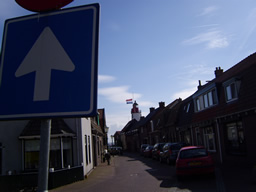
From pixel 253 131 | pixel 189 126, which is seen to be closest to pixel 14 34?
pixel 253 131

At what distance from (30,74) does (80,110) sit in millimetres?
507

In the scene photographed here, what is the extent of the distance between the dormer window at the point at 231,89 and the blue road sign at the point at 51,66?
16524mm

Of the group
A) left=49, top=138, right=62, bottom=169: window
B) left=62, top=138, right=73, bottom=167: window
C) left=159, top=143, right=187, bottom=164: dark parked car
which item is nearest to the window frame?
left=159, top=143, right=187, bottom=164: dark parked car

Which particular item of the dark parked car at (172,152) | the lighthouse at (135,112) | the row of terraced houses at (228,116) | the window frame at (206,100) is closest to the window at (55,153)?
the dark parked car at (172,152)

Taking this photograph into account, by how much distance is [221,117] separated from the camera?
19250 mm

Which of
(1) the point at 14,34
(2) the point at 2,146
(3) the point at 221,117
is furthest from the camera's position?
(3) the point at 221,117

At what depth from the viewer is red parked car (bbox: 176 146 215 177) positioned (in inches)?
521

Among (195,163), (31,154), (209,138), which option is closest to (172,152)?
(209,138)

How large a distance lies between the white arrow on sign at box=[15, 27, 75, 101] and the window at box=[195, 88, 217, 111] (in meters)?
19.7

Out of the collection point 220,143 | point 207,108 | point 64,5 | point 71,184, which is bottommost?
point 71,184

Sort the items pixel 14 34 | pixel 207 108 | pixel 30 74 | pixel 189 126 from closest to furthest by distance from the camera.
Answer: pixel 30 74 → pixel 14 34 → pixel 207 108 → pixel 189 126

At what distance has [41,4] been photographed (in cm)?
216

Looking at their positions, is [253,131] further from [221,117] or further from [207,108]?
[207,108]

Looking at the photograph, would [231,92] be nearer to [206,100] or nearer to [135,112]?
[206,100]
